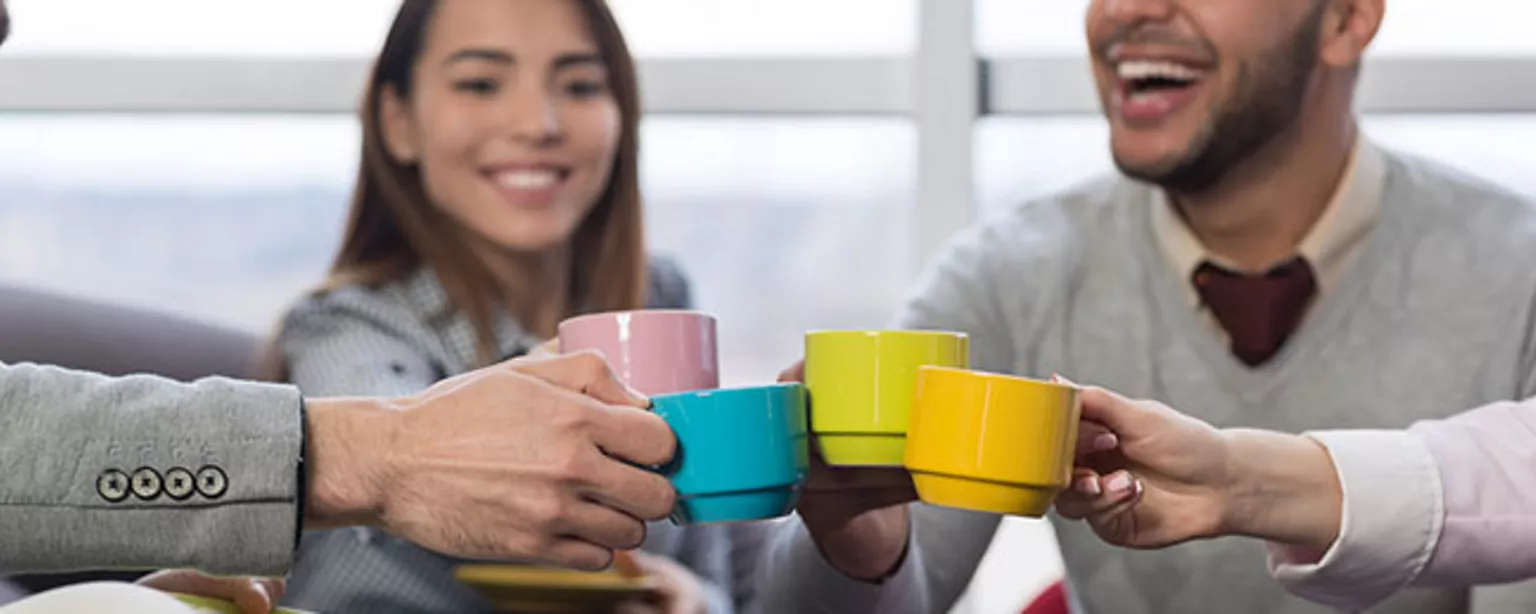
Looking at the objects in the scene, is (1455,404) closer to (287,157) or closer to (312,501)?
(312,501)

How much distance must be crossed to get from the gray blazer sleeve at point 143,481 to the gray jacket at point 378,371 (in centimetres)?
79

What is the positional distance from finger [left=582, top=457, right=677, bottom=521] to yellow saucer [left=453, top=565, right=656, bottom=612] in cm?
98

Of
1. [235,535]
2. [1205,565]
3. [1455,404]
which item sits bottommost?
[1205,565]

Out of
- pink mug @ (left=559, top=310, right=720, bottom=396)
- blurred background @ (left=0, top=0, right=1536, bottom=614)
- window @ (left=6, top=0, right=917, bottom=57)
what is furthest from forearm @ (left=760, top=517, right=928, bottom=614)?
window @ (left=6, top=0, right=917, bottom=57)

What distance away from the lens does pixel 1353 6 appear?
2010mm

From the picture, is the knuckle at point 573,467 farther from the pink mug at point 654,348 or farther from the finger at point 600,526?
the pink mug at point 654,348

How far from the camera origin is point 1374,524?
1.27 metres

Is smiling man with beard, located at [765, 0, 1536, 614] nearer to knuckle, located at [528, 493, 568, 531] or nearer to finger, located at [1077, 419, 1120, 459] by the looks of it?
finger, located at [1077, 419, 1120, 459]

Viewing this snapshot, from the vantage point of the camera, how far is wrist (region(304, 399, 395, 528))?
3.45 feet

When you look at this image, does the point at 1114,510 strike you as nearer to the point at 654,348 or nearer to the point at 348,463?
the point at 654,348

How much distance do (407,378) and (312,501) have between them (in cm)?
88

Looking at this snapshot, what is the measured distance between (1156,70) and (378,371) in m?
0.89

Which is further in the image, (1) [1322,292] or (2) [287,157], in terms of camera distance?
(2) [287,157]

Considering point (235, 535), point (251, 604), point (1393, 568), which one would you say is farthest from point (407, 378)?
point (1393, 568)
